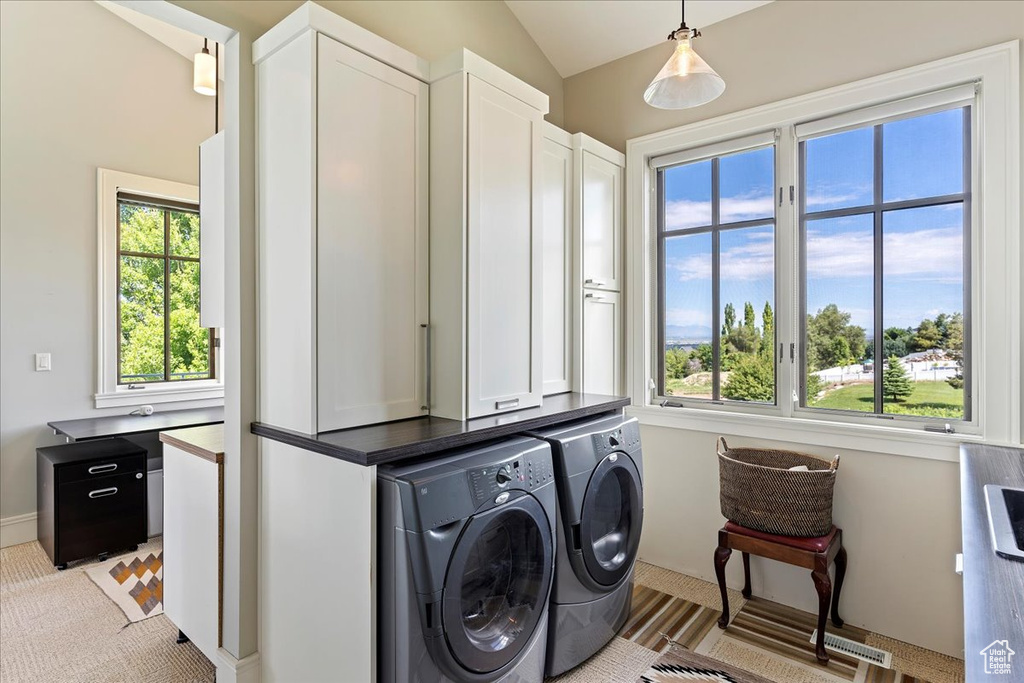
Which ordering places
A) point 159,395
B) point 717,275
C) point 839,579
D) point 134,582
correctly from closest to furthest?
point 839,579 < point 134,582 < point 717,275 < point 159,395

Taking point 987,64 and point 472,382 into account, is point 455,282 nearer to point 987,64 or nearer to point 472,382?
point 472,382

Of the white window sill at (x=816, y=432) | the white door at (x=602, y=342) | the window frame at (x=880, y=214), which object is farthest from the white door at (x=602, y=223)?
the window frame at (x=880, y=214)

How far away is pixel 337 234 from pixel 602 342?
173 centimetres

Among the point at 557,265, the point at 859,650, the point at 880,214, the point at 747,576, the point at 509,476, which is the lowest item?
the point at 859,650

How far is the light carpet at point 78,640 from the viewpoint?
2.06 metres

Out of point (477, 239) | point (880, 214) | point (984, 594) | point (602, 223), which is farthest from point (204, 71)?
point (984, 594)

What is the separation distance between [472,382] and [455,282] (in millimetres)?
384

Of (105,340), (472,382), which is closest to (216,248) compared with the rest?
(472,382)

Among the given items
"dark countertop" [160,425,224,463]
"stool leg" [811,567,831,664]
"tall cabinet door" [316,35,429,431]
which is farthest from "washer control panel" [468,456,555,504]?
"stool leg" [811,567,831,664]

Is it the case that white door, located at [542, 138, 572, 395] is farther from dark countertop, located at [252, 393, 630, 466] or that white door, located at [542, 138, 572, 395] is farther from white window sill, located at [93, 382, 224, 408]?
white window sill, located at [93, 382, 224, 408]

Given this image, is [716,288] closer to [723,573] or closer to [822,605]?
[723,573]

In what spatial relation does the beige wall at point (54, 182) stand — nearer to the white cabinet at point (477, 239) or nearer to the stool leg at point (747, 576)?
the white cabinet at point (477, 239)

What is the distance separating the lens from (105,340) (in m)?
3.59

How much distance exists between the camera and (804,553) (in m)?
2.25
